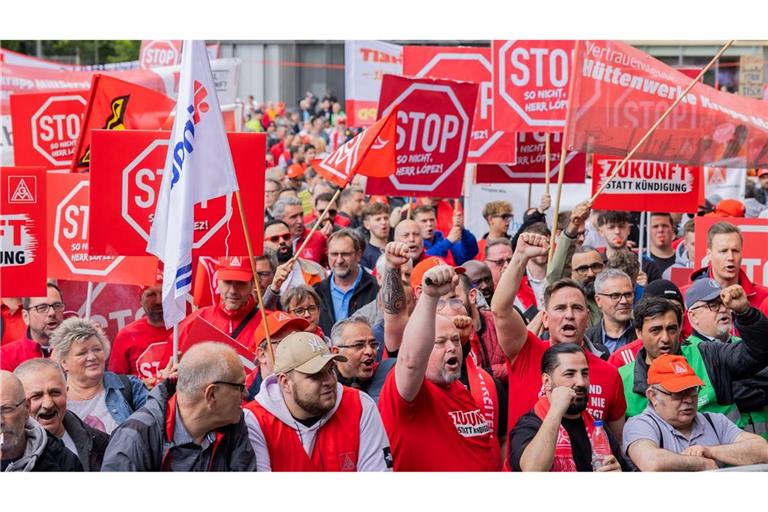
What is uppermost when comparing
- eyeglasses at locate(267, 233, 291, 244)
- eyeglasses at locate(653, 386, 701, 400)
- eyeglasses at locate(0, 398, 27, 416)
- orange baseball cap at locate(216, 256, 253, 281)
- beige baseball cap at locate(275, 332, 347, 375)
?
eyeglasses at locate(267, 233, 291, 244)

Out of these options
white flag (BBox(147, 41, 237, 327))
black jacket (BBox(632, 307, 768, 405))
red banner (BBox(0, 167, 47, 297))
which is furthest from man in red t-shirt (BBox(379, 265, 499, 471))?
red banner (BBox(0, 167, 47, 297))

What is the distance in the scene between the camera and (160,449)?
15.8 ft

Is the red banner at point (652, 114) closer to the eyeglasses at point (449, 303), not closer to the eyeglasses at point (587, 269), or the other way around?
the eyeglasses at point (587, 269)

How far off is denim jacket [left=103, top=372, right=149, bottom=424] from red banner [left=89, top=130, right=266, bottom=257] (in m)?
0.72

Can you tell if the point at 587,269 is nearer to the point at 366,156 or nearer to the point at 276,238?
the point at 366,156

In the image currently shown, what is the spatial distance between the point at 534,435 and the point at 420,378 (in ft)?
1.86

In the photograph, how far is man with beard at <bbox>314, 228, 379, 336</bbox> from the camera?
346 inches

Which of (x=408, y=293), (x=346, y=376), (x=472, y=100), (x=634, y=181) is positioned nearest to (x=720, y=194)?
(x=634, y=181)

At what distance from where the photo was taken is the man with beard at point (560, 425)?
513 centimetres

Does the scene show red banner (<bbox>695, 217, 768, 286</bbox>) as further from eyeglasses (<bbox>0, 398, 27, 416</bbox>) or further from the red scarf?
eyeglasses (<bbox>0, 398, 27, 416</bbox>)

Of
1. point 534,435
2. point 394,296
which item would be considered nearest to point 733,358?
point 534,435

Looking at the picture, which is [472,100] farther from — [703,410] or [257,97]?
[257,97]

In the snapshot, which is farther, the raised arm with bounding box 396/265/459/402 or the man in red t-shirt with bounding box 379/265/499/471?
the man in red t-shirt with bounding box 379/265/499/471

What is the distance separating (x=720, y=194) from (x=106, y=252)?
10.6 metres
